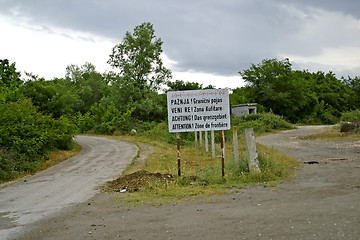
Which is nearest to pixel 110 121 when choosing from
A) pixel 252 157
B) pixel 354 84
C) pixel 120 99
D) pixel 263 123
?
pixel 120 99

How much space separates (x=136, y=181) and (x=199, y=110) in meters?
3.03

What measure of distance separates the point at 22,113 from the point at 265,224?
14.7 meters

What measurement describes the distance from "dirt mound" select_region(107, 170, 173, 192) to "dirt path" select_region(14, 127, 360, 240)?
0.93 meters

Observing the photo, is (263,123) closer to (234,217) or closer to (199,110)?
(199,110)

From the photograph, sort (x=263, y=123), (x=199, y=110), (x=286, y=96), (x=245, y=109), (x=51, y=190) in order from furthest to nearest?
(x=286, y=96) → (x=245, y=109) → (x=263, y=123) → (x=199, y=110) → (x=51, y=190)

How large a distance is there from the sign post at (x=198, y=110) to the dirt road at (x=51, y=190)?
3359 mm

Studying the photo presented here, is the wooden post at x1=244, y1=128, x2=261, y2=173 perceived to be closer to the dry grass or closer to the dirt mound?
the dirt mound

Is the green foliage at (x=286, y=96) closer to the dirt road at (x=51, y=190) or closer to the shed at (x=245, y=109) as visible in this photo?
the shed at (x=245, y=109)

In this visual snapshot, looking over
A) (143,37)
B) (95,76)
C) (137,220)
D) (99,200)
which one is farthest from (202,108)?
(95,76)

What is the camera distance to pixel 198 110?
39.7ft

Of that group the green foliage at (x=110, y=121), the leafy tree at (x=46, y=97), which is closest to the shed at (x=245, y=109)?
the green foliage at (x=110, y=121)

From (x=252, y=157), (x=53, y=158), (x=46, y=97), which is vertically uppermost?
(x=46, y=97)

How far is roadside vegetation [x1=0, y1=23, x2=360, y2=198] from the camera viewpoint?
1345 centimetres

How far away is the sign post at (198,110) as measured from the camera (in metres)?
12.0
